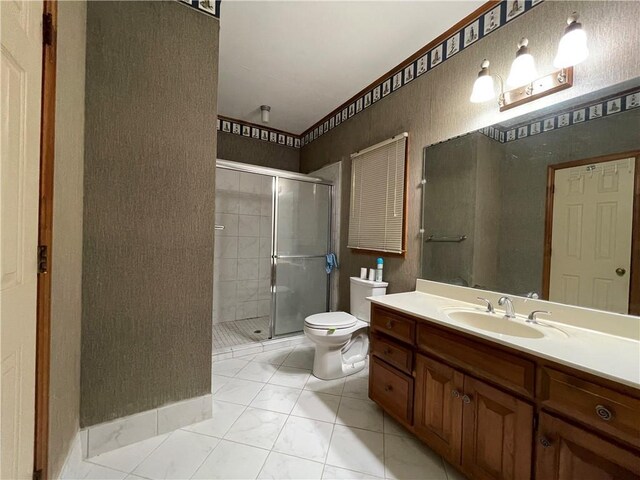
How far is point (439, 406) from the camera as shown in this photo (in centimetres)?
124

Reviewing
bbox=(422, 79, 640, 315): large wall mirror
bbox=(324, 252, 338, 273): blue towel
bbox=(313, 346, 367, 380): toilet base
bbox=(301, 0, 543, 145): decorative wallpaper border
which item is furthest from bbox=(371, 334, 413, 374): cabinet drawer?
bbox=(301, 0, 543, 145): decorative wallpaper border

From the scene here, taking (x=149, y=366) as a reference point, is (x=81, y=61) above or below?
above

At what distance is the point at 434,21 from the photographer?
5.44 feet

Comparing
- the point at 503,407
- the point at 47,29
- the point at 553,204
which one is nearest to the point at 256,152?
the point at 47,29

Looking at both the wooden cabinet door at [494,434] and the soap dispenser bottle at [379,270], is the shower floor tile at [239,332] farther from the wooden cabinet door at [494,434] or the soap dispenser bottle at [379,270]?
the wooden cabinet door at [494,434]

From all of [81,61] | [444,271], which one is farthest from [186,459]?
[81,61]

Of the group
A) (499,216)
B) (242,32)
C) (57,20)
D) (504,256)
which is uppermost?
(242,32)

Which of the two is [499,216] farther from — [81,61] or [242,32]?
[81,61]

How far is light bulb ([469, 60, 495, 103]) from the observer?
147 centimetres

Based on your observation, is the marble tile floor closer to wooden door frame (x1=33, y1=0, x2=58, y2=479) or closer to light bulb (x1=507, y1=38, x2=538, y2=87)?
wooden door frame (x1=33, y1=0, x2=58, y2=479)

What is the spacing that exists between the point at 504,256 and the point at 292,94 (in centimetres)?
228

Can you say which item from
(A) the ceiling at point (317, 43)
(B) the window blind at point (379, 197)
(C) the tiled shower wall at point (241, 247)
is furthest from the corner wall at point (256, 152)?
(B) the window blind at point (379, 197)

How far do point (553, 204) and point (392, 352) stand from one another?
3.69ft

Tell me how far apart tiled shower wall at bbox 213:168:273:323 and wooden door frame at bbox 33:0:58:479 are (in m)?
2.19
